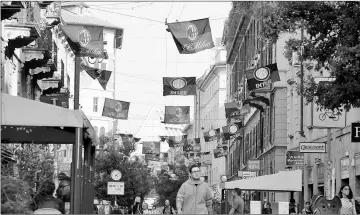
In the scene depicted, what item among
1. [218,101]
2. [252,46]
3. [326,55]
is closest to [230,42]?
[252,46]

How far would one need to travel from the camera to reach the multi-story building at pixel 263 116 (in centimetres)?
5503

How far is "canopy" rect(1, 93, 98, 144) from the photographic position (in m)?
16.4

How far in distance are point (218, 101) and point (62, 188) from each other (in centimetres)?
10162

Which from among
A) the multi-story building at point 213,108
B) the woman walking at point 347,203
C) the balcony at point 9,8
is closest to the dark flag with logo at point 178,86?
the balcony at point 9,8

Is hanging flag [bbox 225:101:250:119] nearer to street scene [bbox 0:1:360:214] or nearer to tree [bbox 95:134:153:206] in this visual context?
street scene [bbox 0:1:360:214]

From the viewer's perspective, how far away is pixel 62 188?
19469 millimetres

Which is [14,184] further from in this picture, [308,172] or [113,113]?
[113,113]

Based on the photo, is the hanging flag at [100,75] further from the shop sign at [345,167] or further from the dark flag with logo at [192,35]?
the dark flag with logo at [192,35]

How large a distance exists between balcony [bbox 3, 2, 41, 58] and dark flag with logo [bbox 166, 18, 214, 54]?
5.20 meters

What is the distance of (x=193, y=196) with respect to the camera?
691 inches

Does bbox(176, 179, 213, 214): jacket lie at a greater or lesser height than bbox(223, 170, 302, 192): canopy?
lesser

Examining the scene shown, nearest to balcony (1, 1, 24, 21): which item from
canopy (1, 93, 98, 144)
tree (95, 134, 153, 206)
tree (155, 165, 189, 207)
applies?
canopy (1, 93, 98, 144)

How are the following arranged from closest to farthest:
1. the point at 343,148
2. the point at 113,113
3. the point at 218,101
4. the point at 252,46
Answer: the point at 343,148 → the point at 113,113 → the point at 252,46 → the point at 218,101

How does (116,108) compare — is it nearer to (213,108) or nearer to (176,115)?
(176,115)
